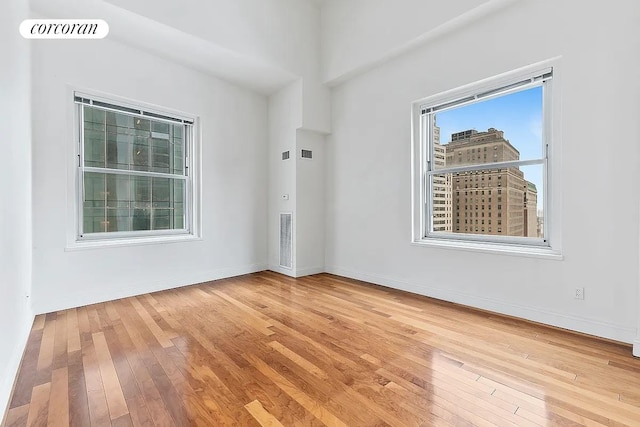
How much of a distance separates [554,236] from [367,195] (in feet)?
6.81

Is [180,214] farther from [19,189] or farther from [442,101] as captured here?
[442,101]

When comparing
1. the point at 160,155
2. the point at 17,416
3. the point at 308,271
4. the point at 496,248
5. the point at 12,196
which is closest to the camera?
the point at 17,416

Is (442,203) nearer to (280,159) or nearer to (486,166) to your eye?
(486,166)

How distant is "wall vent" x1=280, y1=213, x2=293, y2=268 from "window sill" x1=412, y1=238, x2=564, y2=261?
6.01 feet

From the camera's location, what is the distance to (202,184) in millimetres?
4129

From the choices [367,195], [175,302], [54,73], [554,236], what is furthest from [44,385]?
[554,236]

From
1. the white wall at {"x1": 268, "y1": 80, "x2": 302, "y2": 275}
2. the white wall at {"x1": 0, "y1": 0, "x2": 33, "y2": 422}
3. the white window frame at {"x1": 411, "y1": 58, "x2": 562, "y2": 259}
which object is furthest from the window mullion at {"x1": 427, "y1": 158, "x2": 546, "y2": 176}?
the white wall at {"x1": 0, "y1": 0, "x2": 33, "y2": 422}

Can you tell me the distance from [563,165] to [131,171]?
4436mm

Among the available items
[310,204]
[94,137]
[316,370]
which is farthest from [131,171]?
[316,370]

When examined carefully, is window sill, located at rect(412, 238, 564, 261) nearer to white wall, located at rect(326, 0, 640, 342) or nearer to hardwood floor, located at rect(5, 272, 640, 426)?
white wall, located at rect(326, 0, 640, 342)

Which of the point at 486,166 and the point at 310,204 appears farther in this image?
the point at 310,204

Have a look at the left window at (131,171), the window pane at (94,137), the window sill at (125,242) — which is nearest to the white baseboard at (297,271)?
the window sill at (125,242)

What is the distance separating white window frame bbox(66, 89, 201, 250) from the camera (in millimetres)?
3205

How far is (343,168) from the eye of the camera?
443cm
